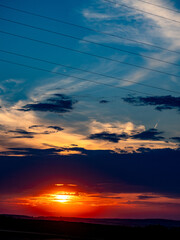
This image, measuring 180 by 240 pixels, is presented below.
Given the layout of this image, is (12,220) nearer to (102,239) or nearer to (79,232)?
(79,232)

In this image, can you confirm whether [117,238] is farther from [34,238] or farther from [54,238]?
[34,238]

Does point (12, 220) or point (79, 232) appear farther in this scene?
point (12, 220)

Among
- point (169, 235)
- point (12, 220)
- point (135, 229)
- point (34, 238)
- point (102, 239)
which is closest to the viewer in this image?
point (34, 238)

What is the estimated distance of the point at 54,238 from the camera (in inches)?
1117

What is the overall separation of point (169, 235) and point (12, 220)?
22222mm

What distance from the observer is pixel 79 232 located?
120 feet

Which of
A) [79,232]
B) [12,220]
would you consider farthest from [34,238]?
[12,220]

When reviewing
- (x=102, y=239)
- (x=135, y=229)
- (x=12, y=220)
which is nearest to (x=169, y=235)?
(x=135, y=229)

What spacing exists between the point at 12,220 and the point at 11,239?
72.1 ft

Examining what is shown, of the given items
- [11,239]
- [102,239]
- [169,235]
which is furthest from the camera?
[169,235]

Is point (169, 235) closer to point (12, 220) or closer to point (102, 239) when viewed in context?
point (102, 239)

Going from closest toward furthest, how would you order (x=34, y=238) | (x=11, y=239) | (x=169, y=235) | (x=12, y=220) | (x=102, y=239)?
(x=11, y=239) < (x=34, y=238) < (x=102, y=239) < (x=169, y=235) < (x=12, y=220)

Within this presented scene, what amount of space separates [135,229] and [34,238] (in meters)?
15.2

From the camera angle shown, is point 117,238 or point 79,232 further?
point 79,232
